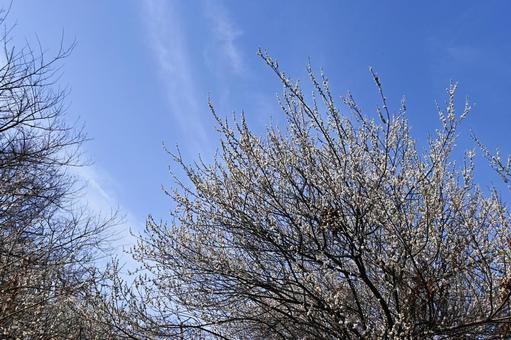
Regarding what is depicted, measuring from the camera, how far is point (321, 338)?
14.1 feet

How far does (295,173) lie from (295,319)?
1502 millimetres

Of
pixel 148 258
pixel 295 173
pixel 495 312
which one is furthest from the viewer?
pixel 148 258

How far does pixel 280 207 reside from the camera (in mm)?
4477

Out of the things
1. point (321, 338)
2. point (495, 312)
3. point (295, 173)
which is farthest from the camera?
point (295, 173)

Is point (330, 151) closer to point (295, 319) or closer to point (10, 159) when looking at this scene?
point (295, 319)

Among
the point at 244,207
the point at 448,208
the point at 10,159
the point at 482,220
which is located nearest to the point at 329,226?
the point at 244,207

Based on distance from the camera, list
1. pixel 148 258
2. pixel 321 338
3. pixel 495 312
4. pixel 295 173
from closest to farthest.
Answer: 1. pixel 495 312
2. pixel 321 338
3. pixel 295 173
4. pixel 148 258

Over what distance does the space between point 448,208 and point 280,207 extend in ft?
5.70

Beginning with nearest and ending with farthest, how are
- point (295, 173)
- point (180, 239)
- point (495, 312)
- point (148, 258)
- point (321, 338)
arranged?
point (495, 312) → point (321, 338) → point (295, 173) → point (180, 239) → point (148, 258)

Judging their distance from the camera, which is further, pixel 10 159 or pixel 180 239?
pixel 10 159

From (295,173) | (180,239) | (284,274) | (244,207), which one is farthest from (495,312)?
(180,239)

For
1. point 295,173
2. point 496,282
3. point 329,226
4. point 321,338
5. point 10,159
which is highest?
point 10,159

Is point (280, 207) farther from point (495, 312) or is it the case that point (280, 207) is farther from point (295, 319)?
point (495, 312)

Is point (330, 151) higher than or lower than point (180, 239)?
higher
